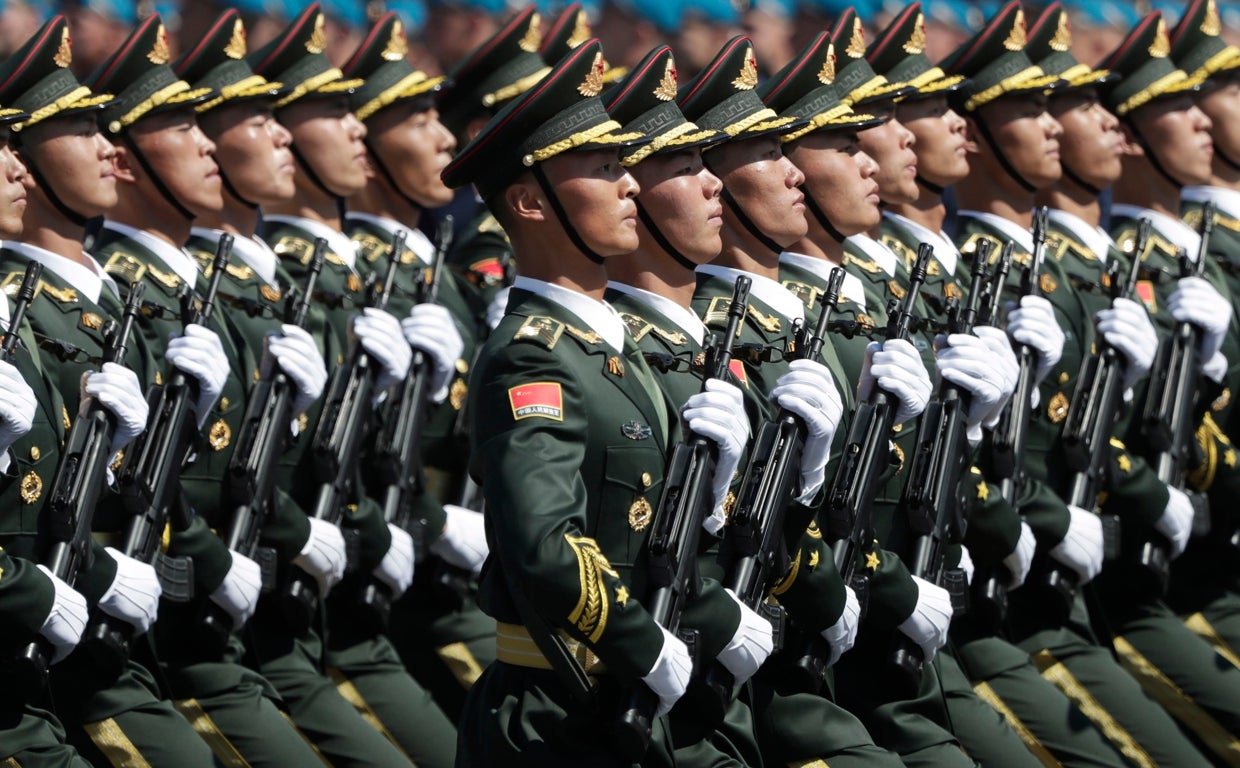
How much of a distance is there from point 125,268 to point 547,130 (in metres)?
2.29

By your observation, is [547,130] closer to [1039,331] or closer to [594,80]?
[594,80]

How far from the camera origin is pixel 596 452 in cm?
680

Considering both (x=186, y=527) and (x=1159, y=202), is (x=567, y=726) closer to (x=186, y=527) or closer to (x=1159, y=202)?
(x=186, y=527)

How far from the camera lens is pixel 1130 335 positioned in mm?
9781

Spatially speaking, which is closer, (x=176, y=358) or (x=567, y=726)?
(x=567, y=726)

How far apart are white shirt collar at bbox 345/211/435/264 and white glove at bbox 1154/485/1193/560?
3030 mm

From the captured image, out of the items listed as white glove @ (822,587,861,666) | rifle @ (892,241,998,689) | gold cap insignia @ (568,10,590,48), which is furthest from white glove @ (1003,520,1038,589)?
gold cap insignia @ (568,10,590,48)

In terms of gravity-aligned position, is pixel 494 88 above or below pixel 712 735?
above

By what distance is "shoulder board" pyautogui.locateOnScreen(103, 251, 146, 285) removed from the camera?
349 inches

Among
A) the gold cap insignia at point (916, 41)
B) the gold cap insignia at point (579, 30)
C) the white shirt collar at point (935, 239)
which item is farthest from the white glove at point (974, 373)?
the gold cap insignia at point (579, 30)

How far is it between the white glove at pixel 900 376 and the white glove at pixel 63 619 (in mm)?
2399

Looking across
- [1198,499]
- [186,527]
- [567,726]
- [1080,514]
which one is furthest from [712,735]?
[1198,499]

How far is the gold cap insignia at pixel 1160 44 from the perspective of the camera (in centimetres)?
1120

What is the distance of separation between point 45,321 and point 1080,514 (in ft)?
12.6
